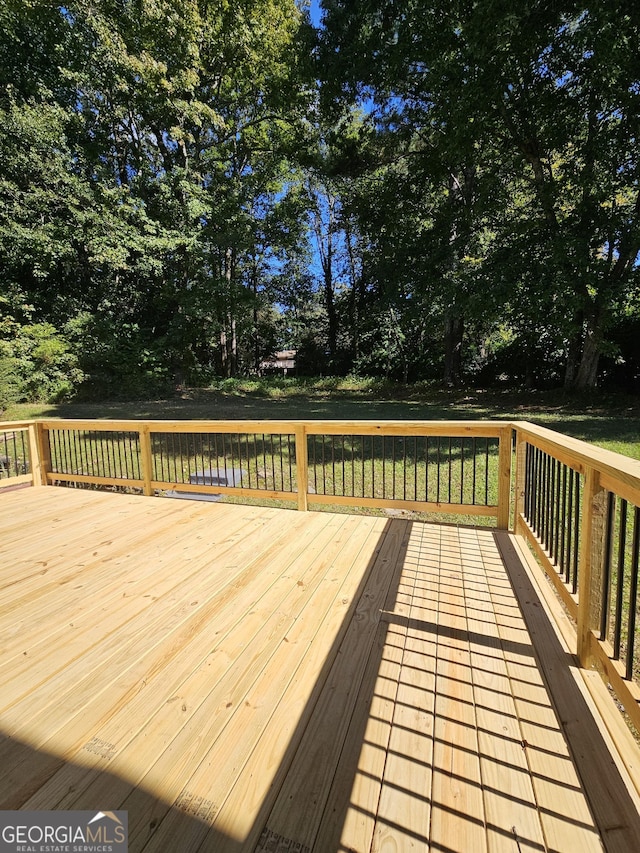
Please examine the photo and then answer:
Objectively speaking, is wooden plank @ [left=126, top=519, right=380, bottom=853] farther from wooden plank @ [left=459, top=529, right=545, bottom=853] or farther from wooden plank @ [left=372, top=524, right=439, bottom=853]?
wooden plank @ [left=459, top=529, right=545, bottom=853]

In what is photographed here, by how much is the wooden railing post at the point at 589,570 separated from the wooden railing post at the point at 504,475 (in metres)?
1.39

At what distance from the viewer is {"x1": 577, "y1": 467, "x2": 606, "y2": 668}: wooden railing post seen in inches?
61.4

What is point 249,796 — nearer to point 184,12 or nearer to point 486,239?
point 486,239

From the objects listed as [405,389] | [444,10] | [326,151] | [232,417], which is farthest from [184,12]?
[405,389]

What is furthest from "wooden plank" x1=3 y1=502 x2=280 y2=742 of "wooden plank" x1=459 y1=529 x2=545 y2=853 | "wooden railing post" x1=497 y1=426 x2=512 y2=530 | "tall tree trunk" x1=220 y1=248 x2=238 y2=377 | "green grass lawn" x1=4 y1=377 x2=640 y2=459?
"tall tree trunk" x1=220 y1=248 x2=238 y2=377

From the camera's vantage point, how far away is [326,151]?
1327 centimetres

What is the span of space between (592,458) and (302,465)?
94.7 inches

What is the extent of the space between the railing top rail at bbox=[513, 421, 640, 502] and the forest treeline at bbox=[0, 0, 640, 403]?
662 centimetres

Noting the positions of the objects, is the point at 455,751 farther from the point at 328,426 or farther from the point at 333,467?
the point at 333,467

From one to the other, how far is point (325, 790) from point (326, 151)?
15820mm

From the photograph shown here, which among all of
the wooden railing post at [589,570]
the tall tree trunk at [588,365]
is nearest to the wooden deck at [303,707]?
the wooden railing post at [589,570]

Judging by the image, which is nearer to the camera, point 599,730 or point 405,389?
point 599,730

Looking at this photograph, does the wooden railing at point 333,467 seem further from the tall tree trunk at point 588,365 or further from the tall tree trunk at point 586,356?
the tall tree trunk at point 588,365

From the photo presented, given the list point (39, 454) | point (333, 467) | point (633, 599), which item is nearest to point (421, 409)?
point (333, 467)
